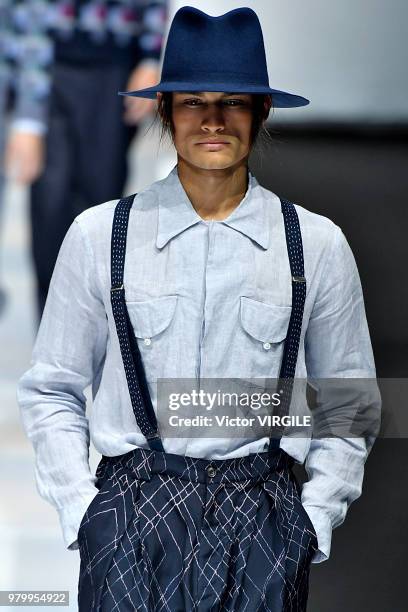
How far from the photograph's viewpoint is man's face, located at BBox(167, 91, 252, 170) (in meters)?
2.10

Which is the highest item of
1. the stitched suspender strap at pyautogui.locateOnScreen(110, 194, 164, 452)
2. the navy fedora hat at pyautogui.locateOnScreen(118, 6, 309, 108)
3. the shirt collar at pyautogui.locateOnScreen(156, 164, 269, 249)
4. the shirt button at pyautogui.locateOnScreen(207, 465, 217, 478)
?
the navy fedora hat at pyautogui.locateOnScreen(118, 6, 309, 108)

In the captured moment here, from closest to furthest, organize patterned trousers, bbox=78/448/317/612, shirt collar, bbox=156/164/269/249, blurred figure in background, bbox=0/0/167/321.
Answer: patterned trousers, bbox=78/448/317/612, shirt collar, bbox=156/164/269/249, blurred figure in background, bbox=0/0/167/321

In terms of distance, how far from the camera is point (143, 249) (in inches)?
→ 84.5

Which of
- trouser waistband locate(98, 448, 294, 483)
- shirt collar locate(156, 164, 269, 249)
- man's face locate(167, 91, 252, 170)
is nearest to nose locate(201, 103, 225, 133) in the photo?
man's face locate(167, 91, 252, 170)

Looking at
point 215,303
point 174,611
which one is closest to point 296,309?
point 215,303

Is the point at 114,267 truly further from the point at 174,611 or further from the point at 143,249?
the point at 174,611

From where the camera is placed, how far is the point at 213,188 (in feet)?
7.14

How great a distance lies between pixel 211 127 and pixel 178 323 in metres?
0.31

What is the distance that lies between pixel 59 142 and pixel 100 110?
226mm

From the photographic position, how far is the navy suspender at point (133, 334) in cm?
210

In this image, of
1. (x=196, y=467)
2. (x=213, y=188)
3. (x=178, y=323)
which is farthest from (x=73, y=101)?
(x=196, y=467)

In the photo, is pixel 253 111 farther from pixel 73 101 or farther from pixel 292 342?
pixel 73 101

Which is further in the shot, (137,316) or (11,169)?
(11,169)

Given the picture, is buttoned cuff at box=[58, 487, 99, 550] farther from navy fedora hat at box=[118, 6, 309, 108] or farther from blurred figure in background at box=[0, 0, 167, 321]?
blurred figure in background at box=[0, 0, 167, 321]
